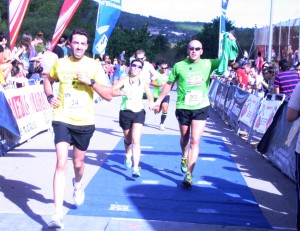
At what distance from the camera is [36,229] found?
18.0 feet

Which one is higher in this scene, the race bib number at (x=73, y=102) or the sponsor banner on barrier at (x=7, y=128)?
the race bib number at (x=73, y=102)

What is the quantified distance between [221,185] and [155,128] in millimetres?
6733

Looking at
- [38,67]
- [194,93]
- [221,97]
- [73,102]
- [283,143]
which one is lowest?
[221,97]

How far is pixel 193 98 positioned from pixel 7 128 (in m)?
3.70

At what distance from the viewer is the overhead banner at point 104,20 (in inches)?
635

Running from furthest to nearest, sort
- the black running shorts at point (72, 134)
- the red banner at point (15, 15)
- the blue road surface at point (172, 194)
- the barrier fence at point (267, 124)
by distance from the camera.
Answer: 1. the red banner at point (15, 15)
2. the barrier fence at point (267, 124)
3. the blue road surface at point (172, 194)
4. the black running shorts at point (72, 134)

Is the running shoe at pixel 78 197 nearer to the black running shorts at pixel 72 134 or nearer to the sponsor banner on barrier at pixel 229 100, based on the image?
the black running shorts at pixel 72 134

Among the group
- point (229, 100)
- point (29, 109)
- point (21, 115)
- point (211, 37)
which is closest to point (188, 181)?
point (21, 115)

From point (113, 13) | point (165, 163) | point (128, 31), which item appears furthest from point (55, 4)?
point (165, 163)

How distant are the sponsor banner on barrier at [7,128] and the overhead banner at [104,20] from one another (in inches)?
249

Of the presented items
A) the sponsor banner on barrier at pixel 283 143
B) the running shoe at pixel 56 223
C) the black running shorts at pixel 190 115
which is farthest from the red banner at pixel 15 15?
the running shoe at pixel 56 223

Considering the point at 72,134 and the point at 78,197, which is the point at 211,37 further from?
the point at 72,134

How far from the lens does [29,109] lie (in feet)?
37.7

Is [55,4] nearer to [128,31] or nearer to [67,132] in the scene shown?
[128,31]
